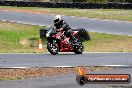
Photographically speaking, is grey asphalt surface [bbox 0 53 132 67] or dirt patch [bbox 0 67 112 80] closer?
dirt patch [bbox 0 67 112 80]

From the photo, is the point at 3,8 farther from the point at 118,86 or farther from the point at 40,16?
the point at 118,86

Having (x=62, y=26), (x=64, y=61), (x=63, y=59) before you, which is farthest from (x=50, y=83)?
(x=62, y=26)

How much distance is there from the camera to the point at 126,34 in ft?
101

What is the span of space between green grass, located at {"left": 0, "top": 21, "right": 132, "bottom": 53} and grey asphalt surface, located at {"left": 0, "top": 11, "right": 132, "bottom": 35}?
235 cm

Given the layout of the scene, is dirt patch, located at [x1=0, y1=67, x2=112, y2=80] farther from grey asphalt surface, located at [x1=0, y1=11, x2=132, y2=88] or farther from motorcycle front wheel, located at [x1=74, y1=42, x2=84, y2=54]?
motorcycle front wheel, located at [x1=74, y1=42, x2=84, y2=54]

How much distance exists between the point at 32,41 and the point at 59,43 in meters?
6.87

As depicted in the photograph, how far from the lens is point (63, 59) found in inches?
717

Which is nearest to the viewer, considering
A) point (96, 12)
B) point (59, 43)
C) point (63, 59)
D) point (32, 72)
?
point (32, 72)

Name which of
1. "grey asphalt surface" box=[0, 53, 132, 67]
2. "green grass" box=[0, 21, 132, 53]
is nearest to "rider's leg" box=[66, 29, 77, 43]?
"grey asphalt surface" box=[0, 53, 132, 67]

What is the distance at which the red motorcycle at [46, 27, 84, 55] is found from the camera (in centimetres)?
1995

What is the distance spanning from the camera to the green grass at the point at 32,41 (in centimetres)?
2388

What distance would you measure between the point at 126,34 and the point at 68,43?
1098cm

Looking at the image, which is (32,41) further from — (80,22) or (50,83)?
(50,83)

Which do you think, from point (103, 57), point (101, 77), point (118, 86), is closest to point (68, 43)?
point (103, 57)
